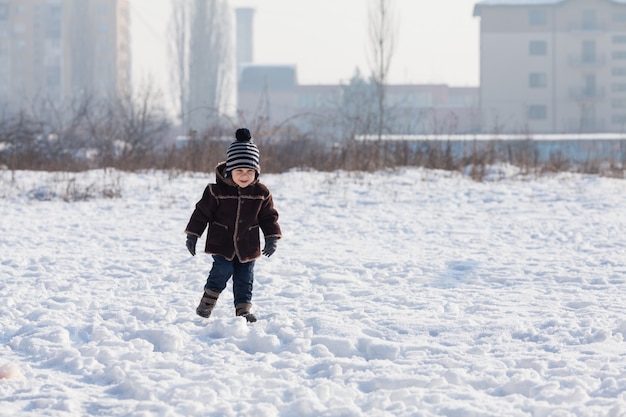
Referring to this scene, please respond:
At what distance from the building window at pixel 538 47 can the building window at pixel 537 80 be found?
157cm

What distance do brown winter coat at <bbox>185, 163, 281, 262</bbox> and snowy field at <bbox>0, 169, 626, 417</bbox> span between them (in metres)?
0.46

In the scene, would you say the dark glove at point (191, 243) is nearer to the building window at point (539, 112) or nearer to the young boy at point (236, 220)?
the young boy at point (236, 220)

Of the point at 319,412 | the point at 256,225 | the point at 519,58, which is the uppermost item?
the point at 519,58

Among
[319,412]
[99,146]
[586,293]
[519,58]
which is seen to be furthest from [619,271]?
[519,58]

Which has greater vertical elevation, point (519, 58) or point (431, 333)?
point (519, 58)

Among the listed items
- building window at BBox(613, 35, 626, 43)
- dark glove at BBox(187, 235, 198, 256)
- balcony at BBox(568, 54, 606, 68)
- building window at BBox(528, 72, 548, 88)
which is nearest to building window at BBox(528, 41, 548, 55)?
building window at BBox(528, 72, 548, 88)

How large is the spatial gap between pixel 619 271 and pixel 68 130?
1609 cm

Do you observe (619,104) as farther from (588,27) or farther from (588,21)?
(588,21)

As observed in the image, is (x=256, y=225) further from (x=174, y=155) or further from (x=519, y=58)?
(x=519, y=58)

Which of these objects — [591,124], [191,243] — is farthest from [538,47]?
[191,243]

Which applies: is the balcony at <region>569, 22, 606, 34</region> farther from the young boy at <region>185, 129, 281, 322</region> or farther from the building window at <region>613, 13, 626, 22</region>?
the young boy at <region>185, 129, 281, 322</region>

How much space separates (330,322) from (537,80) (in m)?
62.1

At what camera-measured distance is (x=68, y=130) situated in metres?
21.1

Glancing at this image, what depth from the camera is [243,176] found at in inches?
212
